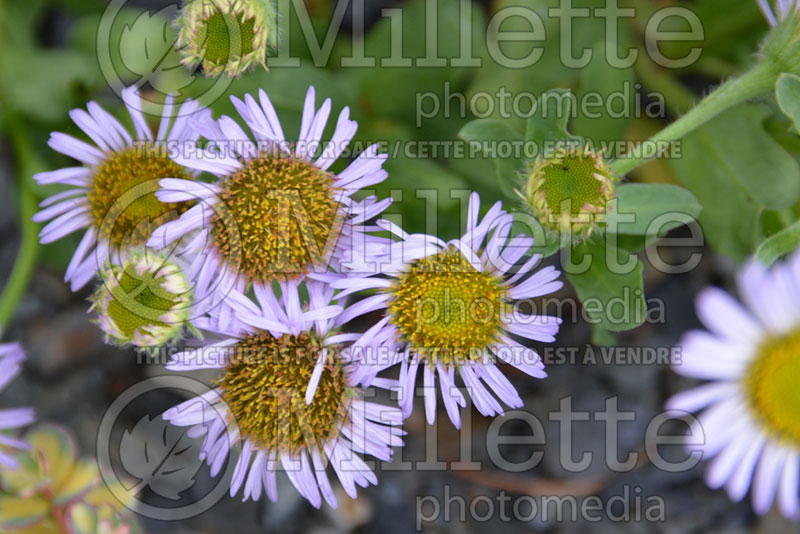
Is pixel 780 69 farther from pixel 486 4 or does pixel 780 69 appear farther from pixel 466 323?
pixel 486 4

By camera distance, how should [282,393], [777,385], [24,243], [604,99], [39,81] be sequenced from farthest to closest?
1. [39,81]
2. [24,243]
3. [604,99]
4. [282,393]
5. [777,385]

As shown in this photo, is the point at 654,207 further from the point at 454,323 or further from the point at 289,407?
the point at 289,407

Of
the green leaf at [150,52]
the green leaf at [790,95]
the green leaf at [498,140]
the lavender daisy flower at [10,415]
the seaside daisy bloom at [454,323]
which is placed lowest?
the lavender daisy flower at [10,415]

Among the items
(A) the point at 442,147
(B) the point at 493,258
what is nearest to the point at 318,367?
(B) the point at 493,258

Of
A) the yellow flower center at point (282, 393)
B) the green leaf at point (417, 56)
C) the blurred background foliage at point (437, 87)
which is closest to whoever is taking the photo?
the yellow flower center at point (282, 393)

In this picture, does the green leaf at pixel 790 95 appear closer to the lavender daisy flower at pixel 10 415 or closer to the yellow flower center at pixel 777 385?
the yellow flower center at pixel 777 385

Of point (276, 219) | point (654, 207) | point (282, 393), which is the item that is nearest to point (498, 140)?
point (654, 207)

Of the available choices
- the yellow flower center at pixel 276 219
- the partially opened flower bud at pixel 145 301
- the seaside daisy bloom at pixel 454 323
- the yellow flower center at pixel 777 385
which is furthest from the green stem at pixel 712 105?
the partially opened flower bud at pixel 145 301

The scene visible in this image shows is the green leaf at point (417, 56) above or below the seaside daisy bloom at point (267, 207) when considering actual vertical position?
above
